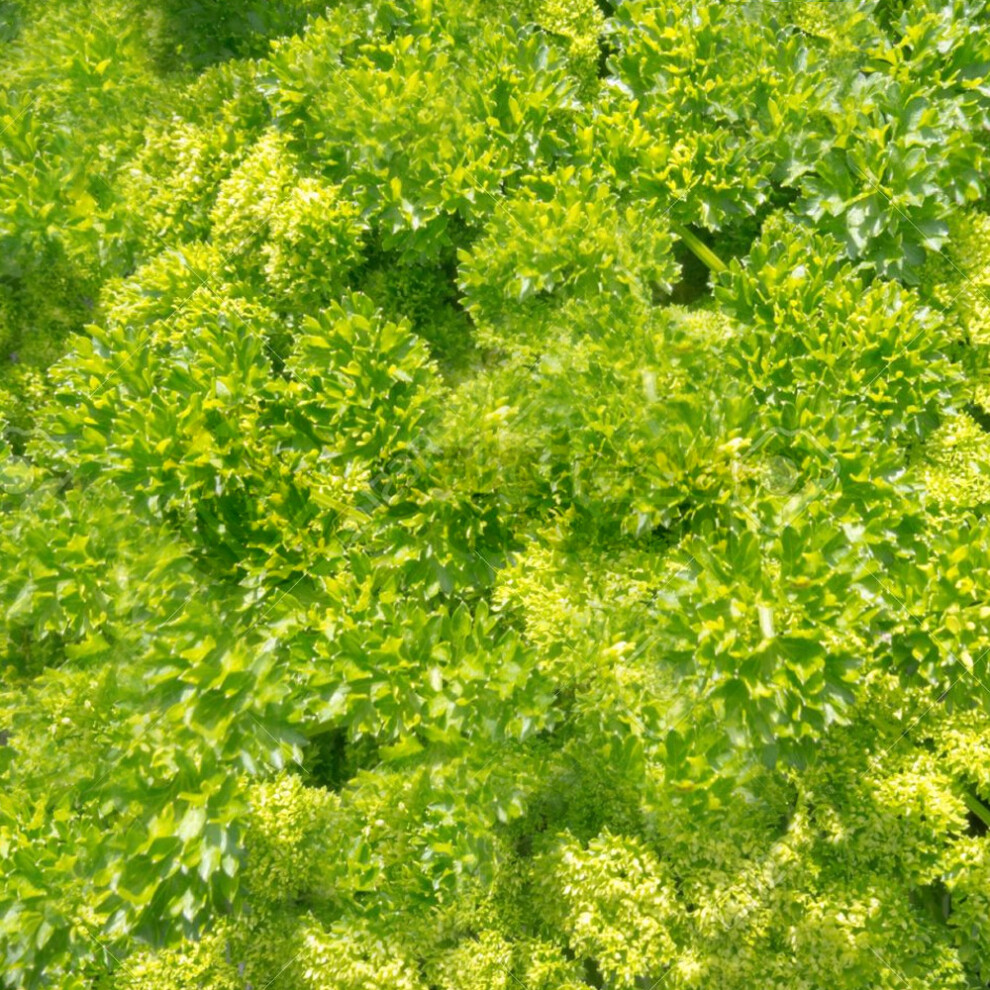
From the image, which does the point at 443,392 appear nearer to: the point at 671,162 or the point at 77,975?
the point at 671,162

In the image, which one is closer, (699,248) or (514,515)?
(514,515)

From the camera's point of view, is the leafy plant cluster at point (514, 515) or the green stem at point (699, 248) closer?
the leafy plant cluster at point (514, 515)

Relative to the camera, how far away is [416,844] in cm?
326

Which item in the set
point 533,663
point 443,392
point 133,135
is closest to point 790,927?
point 533,663

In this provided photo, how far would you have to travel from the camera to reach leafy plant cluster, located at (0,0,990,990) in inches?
123

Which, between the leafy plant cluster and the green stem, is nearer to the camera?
the leafy plant cluster

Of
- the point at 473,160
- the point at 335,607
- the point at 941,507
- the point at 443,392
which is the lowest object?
the point at 941,507

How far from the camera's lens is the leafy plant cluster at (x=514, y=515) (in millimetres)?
3115

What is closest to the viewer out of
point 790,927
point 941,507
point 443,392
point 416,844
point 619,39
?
point 790,927

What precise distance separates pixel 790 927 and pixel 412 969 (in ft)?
4.17

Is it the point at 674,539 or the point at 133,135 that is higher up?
the point at 133,135

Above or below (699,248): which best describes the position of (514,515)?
below

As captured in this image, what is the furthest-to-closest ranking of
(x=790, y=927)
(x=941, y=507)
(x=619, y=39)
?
(x=619, y=39), (x=941, y=507), (x=790, y=927)

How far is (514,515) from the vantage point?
3.69m
